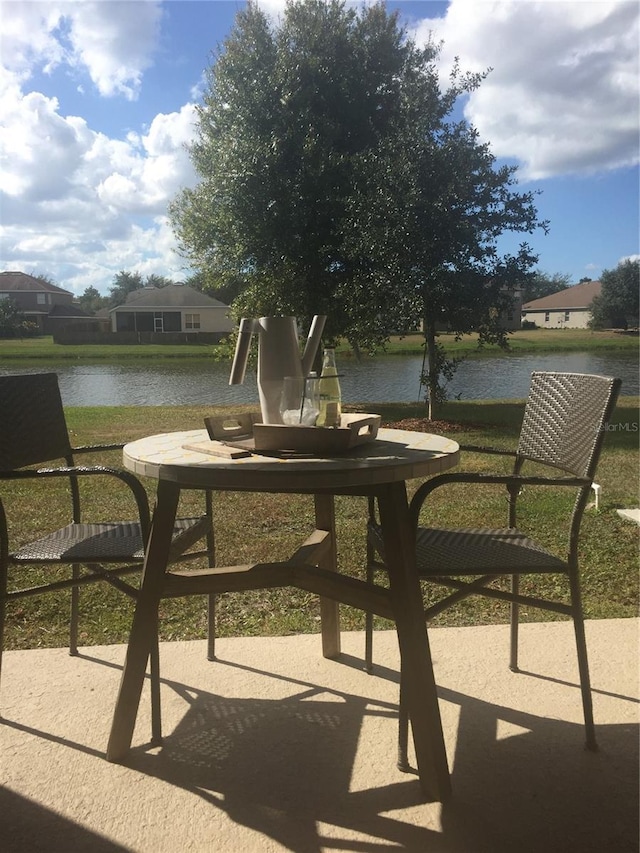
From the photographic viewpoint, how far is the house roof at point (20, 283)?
4.41m

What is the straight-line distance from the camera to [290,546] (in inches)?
120

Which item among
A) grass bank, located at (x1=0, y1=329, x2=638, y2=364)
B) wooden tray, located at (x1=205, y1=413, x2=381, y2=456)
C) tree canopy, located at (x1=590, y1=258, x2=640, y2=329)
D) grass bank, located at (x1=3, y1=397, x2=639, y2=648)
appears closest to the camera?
wooden tray, located at (x1=205, y1=413, x2=381, y2=456)

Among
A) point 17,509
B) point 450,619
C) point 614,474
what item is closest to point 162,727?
point 450,619

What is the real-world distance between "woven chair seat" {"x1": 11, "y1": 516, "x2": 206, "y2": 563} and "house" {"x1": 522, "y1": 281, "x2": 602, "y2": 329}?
22.0 feet

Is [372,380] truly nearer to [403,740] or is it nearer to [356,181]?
[356,181]

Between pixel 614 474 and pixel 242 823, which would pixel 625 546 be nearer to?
pixel 614 474

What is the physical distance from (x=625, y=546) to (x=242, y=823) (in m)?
2.23

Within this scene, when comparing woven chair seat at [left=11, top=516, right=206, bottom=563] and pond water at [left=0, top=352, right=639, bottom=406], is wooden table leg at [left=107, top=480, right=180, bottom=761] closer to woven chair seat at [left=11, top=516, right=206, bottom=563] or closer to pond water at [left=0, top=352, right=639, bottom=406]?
woven chair seat at [left=11, top=516, right=206, bottom=563]

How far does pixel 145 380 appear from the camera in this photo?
7.34 metres

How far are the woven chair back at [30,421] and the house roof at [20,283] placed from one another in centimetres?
293

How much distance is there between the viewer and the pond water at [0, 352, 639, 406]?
23.3 ft

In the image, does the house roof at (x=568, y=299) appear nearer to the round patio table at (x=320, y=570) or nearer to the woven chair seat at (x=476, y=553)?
the woven chair seat at (x=476, y=553)
